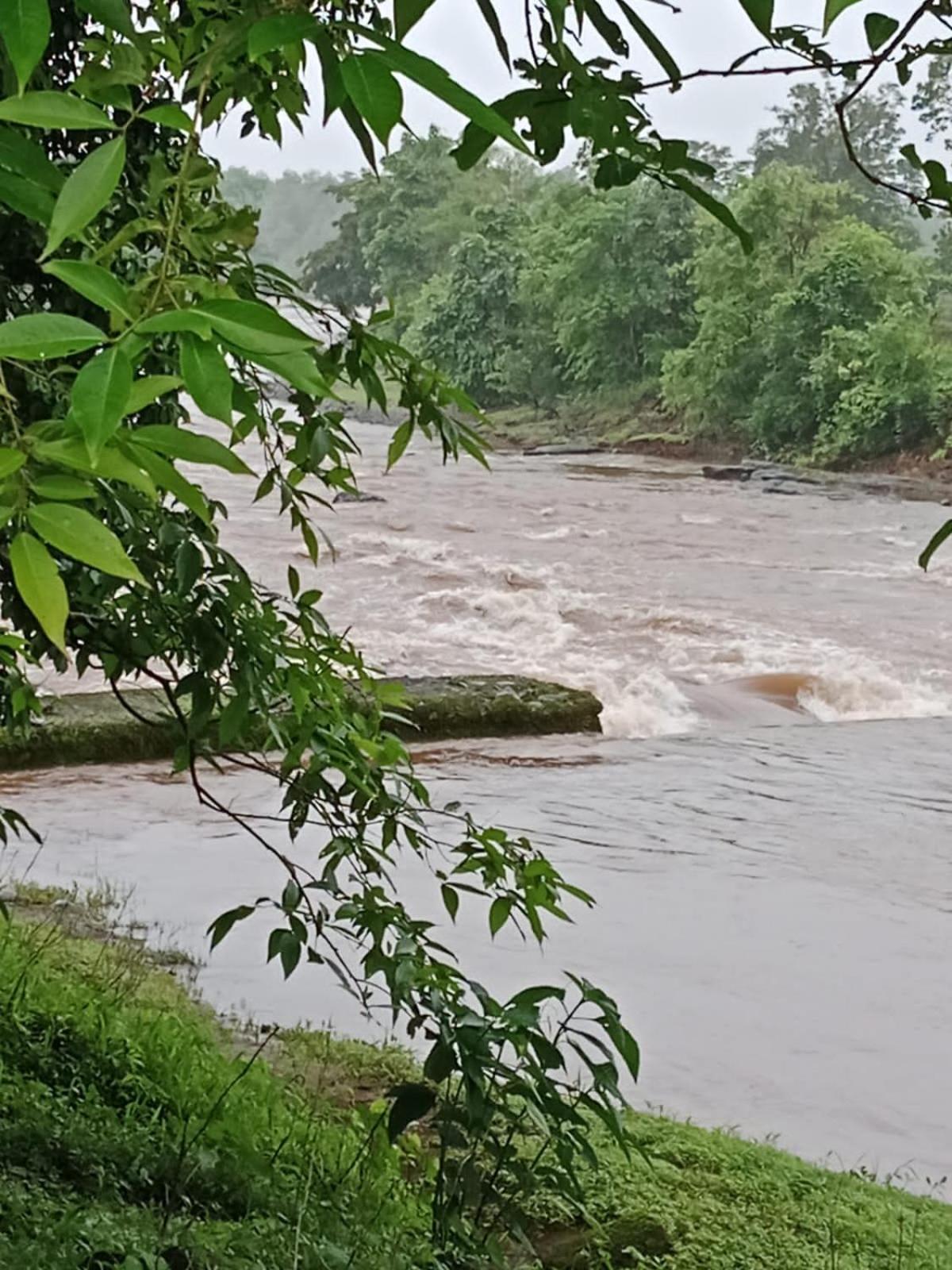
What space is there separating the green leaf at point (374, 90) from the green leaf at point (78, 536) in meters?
0.14

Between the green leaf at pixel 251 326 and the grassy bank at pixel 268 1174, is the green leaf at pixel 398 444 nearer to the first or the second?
the green leaf at pixel 251 326

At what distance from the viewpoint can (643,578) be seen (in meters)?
11.4

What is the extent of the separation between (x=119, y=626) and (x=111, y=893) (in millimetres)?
3257

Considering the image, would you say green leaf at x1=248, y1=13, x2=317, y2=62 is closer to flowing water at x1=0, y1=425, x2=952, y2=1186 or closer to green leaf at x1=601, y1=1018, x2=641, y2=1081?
green leaf at x1=601, y1=1018, x2=641, y2=1081

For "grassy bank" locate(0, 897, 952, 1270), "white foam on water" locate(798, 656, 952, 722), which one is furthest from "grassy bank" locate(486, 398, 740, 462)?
"grassy bank" locate(0, 897, 952, 1270)

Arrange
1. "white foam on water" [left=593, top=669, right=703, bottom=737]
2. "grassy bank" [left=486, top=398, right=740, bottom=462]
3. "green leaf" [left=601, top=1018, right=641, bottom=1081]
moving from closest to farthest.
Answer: "green leaf" [left=601, top=1018, right=641, bottom=1081]
"white foam on water" [left=593, top=669, right=703, bottom=737]
"grassy bank" [left=486, top=398, right=740, bottom=462]

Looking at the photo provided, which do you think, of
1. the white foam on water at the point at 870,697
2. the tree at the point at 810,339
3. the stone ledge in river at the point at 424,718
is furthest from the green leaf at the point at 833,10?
the tree at the point at 810,339

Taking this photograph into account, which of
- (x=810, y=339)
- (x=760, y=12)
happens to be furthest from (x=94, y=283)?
(x=810, y=339)

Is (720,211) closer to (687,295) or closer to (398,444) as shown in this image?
(398,444)

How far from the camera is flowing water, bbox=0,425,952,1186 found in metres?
3.56

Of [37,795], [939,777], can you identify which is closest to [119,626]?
[37,795]

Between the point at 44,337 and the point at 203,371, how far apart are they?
0.14 ft

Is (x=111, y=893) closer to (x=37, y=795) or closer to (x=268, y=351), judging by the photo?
(x=37, y=795)

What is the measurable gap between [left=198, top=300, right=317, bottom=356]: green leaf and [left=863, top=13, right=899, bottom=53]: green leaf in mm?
472
